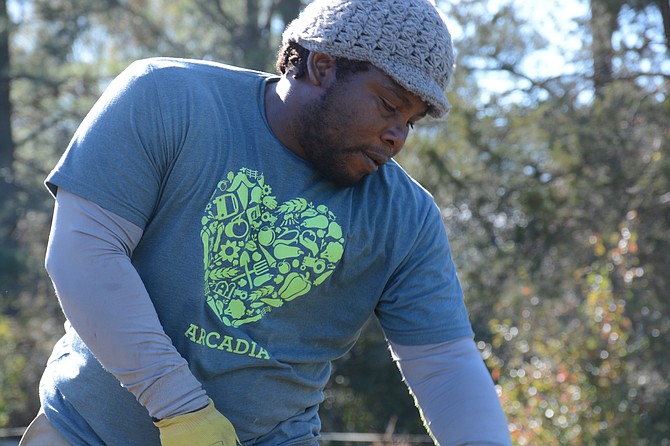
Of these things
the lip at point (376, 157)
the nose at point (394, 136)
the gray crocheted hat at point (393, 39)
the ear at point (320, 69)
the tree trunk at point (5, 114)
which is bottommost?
the tree trunk at point (5, 114)

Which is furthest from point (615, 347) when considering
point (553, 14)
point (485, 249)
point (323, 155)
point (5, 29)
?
point (5, 29)

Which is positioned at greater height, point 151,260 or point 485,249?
point 151,260

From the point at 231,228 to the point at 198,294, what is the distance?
17 centimetres

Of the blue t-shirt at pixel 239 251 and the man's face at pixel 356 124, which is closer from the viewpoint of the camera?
the blue t-shirt at pixel 239 251

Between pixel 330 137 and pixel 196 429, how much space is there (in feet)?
2.47

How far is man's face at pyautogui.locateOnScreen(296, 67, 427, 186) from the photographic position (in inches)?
87.7

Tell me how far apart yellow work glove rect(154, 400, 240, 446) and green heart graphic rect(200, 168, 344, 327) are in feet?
0.78

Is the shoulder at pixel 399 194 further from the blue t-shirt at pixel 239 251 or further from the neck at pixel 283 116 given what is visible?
the neck at pixel 283 116

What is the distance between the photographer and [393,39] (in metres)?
2.20

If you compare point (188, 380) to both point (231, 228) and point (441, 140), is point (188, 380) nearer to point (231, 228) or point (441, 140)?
point (231, 228)

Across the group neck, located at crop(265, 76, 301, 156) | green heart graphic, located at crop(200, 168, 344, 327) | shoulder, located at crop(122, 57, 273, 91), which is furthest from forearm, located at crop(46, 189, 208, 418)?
neck, located at crop(265, 76, 301, 156)

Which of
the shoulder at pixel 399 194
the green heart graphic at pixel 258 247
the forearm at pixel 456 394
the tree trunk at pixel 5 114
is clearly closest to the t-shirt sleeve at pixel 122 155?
the green heart graphic at pixel 258 247

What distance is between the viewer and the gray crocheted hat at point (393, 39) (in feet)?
7.20

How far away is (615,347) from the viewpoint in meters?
6.29
